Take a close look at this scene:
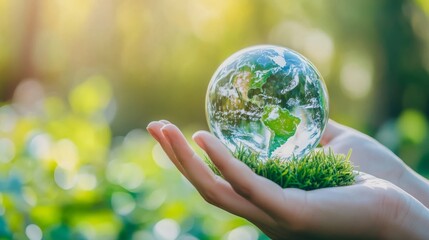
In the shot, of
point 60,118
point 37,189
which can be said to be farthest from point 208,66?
point 37,189

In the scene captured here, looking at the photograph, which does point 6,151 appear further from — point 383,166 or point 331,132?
point 383,166

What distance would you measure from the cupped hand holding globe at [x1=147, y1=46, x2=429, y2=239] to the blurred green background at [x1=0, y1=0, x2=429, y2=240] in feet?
3.13

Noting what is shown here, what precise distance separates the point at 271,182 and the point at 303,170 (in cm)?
27

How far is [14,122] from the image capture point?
5.30 meters

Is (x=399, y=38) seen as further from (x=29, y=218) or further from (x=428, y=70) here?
(x=29, y=218)

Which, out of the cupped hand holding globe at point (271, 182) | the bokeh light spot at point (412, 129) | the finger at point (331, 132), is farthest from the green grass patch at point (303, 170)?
the bokeh light spot at point (412, 129)

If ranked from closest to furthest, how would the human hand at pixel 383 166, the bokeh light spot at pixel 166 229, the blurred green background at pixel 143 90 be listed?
the human hand at pixel 383 166, the bokeh light spot at pixel 166 229, the blurred green background at pixel 143 90

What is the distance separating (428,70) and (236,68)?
28.5ft

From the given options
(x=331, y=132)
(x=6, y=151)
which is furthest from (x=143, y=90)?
(x=331, y=132)

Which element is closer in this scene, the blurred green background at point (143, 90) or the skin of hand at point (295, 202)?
the skin of hand at point (295, 202)

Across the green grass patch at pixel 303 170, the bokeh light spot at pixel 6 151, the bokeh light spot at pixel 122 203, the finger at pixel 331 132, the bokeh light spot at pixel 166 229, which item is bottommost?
the bokeh light spot at pixel 166 229

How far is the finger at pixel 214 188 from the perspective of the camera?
1.90 metres

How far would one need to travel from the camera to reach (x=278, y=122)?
2.17 meters

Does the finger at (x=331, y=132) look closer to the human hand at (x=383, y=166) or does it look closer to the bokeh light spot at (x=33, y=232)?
the human hand at (x=383, y=166)
